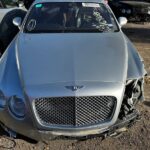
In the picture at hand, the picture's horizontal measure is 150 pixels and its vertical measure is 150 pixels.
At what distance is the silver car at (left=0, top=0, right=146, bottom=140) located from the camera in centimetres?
470

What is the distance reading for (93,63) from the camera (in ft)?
17.1

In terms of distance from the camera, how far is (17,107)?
480cm

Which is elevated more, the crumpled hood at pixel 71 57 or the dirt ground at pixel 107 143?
the crumpled hood at pixel 71 57

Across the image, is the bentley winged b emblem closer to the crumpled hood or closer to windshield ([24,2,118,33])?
the crumpled hood

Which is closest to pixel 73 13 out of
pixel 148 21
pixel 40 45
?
pixel 40 45

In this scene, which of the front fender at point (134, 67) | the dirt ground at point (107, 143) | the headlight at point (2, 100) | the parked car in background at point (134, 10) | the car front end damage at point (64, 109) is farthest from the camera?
the parked car in background at point (134, 10)

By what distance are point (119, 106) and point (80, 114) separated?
474 millimetres

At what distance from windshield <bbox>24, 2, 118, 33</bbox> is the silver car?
2.05ft

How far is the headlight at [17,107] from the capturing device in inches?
188

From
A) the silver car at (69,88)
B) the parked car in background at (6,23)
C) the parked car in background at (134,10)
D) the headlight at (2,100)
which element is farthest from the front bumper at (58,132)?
the parked car in background at (134,10)

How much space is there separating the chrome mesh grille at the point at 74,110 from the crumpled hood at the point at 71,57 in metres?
0.25

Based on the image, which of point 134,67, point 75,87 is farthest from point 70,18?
point 75,87

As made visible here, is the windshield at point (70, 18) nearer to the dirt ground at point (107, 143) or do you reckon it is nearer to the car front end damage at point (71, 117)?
the dirt ground at point (107, 143)

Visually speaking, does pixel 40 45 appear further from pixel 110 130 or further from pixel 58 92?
pixel 110 130
